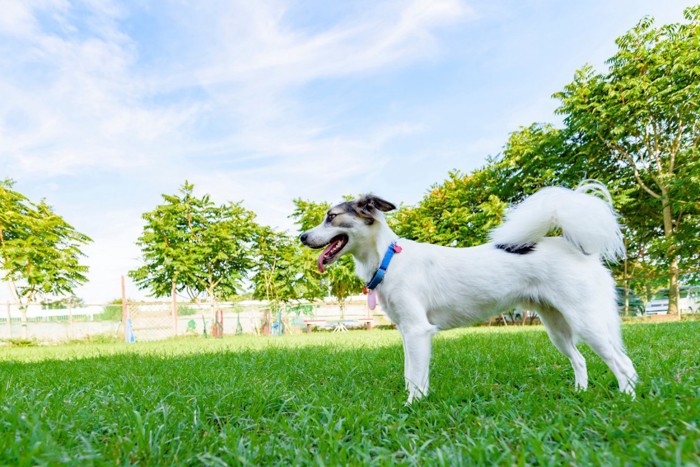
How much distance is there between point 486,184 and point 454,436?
19806 mm

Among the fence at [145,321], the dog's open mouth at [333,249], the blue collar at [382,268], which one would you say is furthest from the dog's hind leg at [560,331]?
the fence at [145,321]

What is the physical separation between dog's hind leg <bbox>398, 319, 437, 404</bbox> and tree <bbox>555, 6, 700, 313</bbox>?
50.3ft

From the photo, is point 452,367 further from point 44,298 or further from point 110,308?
point 44,298

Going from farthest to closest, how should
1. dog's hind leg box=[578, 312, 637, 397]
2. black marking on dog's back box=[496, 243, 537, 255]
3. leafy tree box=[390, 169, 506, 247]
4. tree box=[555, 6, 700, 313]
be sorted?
leafy tree box=[390, 169, 506, 247] → tree box=[555, 6, 700, 313] → black marking on dog's back box=[496, 243, 537, 255] → dog's hind leg box=[578, 312, 637, 397]

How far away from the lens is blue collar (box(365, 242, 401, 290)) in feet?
9.70

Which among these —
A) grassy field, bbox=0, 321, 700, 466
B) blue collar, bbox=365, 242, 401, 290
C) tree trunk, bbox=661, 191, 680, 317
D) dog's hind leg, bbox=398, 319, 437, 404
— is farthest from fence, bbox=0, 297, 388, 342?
dog's hind leg, bbox=398, 319, 437, 404

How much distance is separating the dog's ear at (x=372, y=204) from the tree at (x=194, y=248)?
17268 mm

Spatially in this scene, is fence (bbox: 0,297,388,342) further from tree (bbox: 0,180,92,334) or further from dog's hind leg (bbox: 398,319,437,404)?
dog's hind leg (bbox: 398,319,437,404)

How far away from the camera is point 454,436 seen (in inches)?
75.6

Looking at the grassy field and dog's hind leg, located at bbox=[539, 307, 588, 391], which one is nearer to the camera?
the grassy field

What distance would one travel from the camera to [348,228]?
313 centimetres

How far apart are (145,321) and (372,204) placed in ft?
53.0

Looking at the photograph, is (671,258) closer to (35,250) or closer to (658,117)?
(658,117)

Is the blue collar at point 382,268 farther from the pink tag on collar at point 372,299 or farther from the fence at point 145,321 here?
the fence at point 145,321
